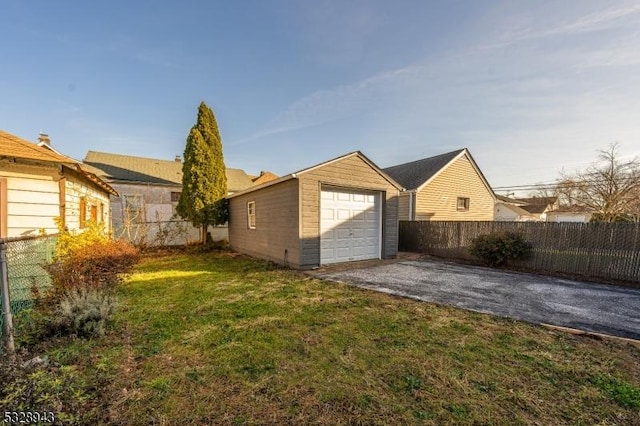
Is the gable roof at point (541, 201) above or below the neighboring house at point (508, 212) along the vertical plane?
above

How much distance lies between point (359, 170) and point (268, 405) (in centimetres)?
777

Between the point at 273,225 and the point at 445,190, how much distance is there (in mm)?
10939

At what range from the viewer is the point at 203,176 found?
12.9m

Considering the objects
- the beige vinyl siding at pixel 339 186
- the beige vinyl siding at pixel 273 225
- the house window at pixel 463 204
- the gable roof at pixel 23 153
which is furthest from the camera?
the house window at pixel 463 204

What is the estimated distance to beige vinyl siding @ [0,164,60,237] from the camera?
5.14 meters

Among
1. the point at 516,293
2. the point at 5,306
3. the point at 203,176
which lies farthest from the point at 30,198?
the point at 516,293

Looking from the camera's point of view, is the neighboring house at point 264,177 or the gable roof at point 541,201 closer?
the neighboring house at point 264,177

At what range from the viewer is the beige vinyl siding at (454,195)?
14.5 metres

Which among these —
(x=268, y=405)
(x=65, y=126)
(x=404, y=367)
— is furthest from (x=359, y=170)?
(x=65, y=126)

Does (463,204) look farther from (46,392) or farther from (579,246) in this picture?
(46,392)

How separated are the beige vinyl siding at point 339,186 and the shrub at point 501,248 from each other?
2959 millimetres

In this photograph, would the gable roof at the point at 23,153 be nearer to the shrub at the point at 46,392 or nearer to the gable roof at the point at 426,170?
the shrub at the point at 46,392

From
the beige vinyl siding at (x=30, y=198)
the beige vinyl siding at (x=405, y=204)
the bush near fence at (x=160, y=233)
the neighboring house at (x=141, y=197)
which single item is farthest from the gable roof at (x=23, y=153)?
the beige vinyl siding at (x=405, y=204)

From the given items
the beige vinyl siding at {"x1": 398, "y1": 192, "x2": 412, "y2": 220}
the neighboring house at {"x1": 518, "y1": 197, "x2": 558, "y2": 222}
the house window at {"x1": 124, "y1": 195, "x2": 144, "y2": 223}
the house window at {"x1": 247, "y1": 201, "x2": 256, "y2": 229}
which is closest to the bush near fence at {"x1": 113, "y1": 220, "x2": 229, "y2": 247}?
the house window at {"x1": 124, "y1": 195, "x2": 144, "y2": 223}
